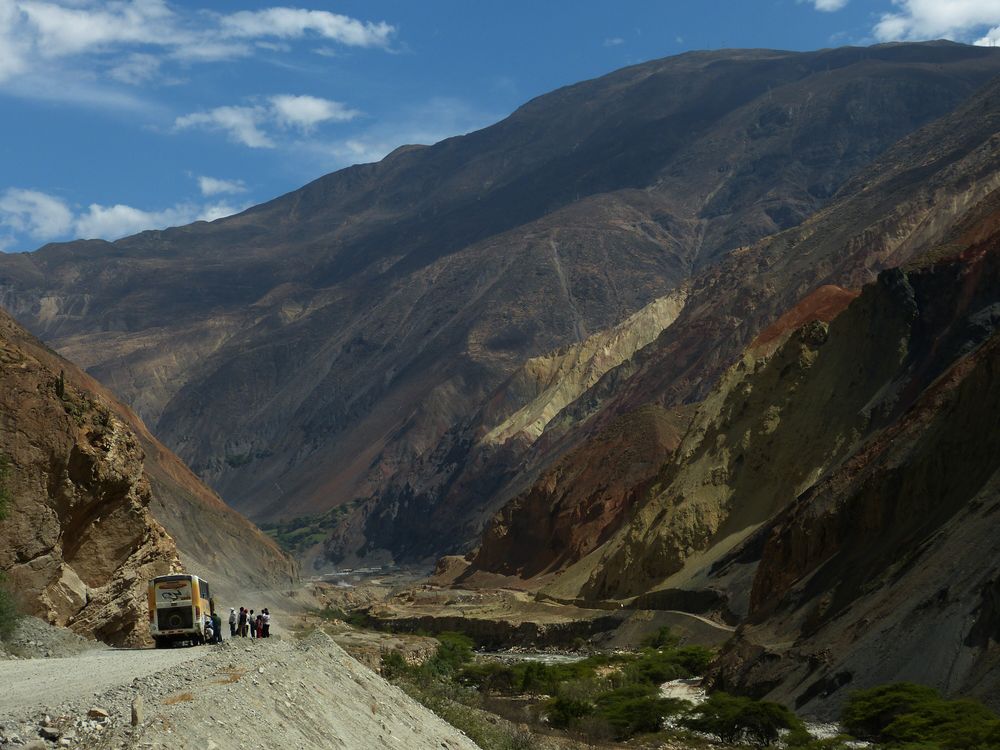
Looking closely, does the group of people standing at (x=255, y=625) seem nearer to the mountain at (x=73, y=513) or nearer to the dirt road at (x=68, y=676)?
the mountain at (x=73, y=513)

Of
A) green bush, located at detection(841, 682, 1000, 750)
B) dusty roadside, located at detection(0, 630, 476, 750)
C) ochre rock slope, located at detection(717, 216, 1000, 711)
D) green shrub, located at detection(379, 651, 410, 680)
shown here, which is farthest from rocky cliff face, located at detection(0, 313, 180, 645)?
ochre rock slope, located at detection(717, 216, 1000, 711)

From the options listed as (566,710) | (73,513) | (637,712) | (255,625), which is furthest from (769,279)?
(73,513)

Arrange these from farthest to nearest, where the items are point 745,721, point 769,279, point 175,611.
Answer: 1. point 769,279
2. point 745,721
3. point 175,611

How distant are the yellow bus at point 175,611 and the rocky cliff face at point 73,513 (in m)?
1.69

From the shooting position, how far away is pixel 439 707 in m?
32.3

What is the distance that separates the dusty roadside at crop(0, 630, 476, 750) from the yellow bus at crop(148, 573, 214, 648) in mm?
2927

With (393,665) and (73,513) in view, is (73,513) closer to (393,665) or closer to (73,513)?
(73,513)

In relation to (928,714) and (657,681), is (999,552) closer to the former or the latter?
(928,714)

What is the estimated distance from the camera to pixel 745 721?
42031 mm

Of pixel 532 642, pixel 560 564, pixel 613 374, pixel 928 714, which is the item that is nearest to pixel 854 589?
pixel 928 714

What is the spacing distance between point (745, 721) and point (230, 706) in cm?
2662

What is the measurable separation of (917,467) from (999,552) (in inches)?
532

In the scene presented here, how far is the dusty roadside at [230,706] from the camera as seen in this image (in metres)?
14.9

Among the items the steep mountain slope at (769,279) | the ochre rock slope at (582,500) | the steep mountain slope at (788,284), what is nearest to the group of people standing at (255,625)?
the steep mountain slope at (788,284)
